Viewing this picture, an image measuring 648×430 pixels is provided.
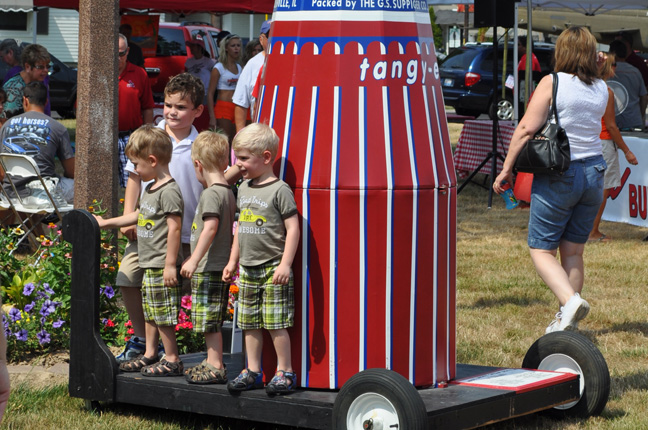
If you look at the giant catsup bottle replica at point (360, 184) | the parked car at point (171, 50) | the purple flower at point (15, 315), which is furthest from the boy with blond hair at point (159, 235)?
the parked car at point (171, 50)

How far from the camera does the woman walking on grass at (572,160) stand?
19.4 feet

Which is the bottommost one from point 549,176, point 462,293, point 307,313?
point 462,293

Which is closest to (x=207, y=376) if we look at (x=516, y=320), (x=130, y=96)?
(x=516, y=320)

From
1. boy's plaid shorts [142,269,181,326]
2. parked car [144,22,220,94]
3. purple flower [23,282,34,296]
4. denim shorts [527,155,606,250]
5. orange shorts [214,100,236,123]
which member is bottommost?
purple flower [23,282,34,296]

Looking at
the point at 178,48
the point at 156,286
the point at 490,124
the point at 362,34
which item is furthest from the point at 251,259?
the point at 178,48

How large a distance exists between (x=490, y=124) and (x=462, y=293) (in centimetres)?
629

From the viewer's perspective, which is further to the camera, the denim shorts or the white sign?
the white sign

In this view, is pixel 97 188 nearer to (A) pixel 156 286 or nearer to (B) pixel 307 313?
(A) pixel 156 286

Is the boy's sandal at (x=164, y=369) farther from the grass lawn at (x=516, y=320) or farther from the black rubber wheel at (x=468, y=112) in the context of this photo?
the black rubber wheel at (x=468, y=112)

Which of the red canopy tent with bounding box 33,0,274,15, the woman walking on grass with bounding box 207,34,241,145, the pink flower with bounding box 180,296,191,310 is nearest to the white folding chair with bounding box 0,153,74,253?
the pink flower with bounding box 180,296,191,310

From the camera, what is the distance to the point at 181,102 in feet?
17.2

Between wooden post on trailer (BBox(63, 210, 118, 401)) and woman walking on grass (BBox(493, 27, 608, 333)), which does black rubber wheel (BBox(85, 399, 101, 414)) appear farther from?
woman walking on grass (BBox(493, 27, 608, 333))

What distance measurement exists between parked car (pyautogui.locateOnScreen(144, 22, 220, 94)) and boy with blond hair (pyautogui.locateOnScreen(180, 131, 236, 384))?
1606cm

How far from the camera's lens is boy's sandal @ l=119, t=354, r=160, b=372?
493cm
